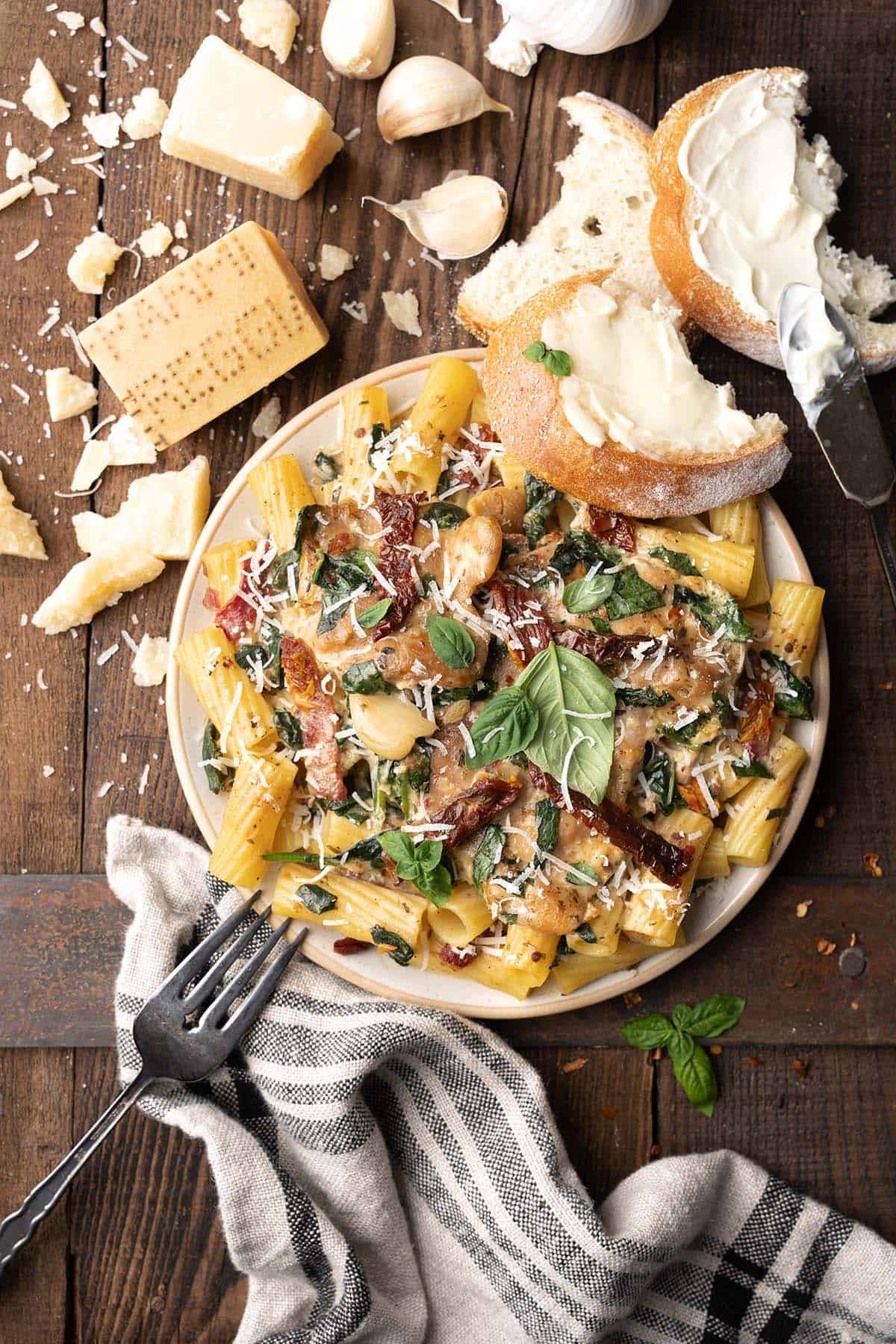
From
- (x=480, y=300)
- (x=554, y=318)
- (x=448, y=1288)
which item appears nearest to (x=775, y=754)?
(x=554, y=318)

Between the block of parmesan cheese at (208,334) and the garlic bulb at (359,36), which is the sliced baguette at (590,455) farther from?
the garlic bulb at (359,36)

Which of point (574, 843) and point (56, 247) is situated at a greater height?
point (56, 247)

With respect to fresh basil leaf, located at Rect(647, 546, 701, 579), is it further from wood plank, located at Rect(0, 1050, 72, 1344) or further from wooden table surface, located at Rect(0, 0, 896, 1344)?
wood plank, located at Rect(0, 1050, 72, 1344)

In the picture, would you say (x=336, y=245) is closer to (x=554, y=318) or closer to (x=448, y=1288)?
(x=554, y=318)

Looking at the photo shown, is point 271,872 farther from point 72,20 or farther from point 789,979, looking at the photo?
point 72,20

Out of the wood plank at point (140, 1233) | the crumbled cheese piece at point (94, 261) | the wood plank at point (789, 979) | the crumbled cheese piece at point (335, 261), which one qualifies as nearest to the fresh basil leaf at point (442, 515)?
the crumbled cheese piece at point (335, 261)

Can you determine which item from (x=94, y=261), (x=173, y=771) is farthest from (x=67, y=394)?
(x=173, y=771)
